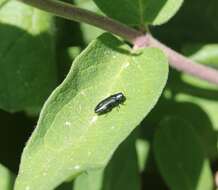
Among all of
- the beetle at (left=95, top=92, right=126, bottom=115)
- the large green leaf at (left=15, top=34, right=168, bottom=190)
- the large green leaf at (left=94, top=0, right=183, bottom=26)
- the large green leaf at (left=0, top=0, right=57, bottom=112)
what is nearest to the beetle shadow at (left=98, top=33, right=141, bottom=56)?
the large green leaf at (left=15, top=34, right=168, bottom=190)

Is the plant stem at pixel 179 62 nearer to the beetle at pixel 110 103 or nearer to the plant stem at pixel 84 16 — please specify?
the plant stem at pixel 84 16

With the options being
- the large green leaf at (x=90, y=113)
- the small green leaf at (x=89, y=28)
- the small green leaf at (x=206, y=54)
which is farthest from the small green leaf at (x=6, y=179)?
the small green leaf at (x=206, y=54)

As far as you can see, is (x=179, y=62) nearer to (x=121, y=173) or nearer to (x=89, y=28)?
(x=121, y=173)

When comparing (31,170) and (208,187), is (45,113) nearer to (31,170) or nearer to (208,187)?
(31,170)

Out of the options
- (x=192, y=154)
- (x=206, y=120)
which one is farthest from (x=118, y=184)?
(x=206, y=120)

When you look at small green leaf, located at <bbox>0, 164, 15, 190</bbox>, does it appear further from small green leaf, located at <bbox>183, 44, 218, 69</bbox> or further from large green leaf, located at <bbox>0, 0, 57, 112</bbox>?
small green leaf, located at <bbox>183, 44, 218, 69</bbox>
